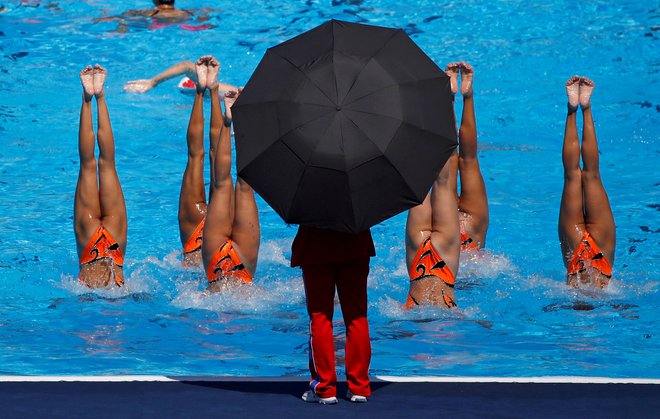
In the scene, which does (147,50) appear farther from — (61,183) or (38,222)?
(38,222)

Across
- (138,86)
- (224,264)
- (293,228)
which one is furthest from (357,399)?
(138,86)

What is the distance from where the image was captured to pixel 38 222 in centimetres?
1034

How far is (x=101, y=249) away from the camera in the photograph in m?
7.79

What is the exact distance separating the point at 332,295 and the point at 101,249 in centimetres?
328

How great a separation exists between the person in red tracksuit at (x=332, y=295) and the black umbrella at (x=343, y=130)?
22cm

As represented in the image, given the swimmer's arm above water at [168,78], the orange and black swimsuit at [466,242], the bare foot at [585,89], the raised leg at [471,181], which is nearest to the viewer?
the bare foot at [585,89]

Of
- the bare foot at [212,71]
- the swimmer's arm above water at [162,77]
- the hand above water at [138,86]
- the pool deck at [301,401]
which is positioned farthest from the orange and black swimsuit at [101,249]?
the hand above water at [138,86]

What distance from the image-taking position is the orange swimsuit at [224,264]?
7465 millimetres

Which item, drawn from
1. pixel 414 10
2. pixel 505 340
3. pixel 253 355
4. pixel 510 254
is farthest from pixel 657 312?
pixel 414 10

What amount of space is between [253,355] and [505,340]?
1787 millimetres

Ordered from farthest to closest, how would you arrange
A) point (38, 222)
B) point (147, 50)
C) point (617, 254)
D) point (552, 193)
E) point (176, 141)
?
point (147, 50)
point (176, 141)
point (552, 193)
point (38, 222)
point (617, 254)

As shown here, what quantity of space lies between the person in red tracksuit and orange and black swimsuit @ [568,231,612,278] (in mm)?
3096

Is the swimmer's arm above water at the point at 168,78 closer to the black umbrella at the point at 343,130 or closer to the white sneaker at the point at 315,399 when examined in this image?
the black umbrella at the point at 343,130

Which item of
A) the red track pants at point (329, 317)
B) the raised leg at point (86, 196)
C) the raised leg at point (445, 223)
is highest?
the raised leg at point (86, 196)
